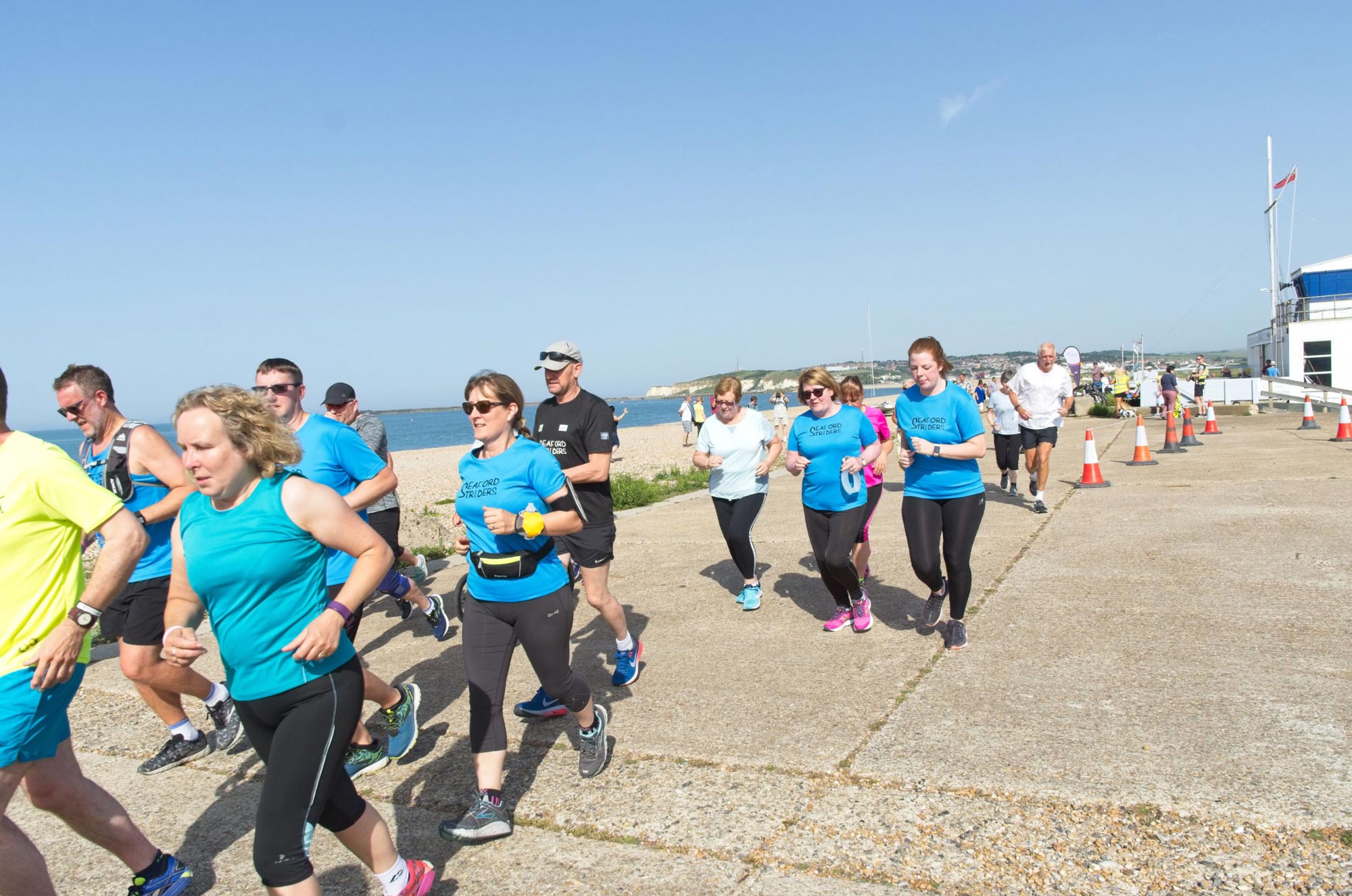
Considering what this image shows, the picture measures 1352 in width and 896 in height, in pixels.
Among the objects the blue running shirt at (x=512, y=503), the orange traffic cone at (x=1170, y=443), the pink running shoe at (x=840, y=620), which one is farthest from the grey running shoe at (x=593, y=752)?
the orange traffic cone at (x=1170, y=443)

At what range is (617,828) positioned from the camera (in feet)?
11.3

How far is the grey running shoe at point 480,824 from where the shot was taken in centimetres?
334

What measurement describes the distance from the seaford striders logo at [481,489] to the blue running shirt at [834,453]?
2637 mm

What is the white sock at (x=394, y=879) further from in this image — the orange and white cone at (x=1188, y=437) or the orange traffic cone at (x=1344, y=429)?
the orange traffic cone at (x=1344, y=429)

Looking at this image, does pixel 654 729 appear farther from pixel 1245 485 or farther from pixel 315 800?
pixel 1245 485

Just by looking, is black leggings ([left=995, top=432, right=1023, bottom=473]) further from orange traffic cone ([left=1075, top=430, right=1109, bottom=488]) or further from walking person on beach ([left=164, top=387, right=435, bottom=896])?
walking person on beach ([left=164, top=387, right=435, bottom=896])

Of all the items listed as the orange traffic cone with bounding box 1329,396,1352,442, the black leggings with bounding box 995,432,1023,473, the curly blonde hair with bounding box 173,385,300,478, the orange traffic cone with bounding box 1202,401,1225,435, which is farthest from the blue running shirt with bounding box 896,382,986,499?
the orange traffic cone with bounding box 1202,401,1225,435

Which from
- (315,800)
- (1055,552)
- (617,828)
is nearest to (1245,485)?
(1055,552)

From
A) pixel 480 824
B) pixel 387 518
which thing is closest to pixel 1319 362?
pixel 387 518

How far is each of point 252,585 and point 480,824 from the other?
140cm

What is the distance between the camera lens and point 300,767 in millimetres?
2545

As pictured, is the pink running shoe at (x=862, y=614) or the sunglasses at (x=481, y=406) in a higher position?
the sunglasses at (x=481, y=406)

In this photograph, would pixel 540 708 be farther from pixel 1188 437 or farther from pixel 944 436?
pixel 1188 437

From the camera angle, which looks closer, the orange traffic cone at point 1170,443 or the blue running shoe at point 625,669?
the blue running shoe at point 625,669
